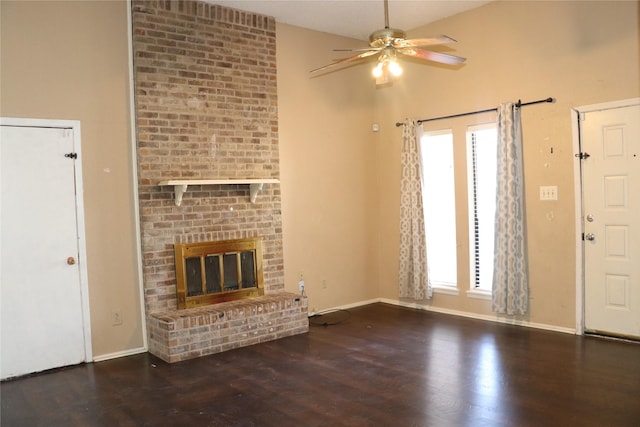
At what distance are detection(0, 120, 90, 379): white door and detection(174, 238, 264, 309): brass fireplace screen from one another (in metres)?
0.91

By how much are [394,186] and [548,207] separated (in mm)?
1997

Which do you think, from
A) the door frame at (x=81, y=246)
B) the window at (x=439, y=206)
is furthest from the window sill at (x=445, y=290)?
the door frame at (x=81, y=246)

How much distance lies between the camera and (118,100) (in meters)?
4.68

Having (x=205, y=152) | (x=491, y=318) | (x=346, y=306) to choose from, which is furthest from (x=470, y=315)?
(x=205, y=152)

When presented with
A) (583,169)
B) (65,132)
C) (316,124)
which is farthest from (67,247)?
(583,169)

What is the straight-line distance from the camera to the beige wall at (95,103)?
4.21 meters

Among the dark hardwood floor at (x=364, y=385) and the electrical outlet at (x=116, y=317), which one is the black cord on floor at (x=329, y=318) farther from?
the electrical outlet at (x=116, y=317)

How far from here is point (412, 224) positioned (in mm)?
6121

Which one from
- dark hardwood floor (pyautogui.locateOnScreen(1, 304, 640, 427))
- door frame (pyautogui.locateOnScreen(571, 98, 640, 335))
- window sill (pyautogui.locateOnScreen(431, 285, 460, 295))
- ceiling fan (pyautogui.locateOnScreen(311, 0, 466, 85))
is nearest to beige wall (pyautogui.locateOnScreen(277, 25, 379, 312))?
window sill (pyautogui.locateOnScreen(431, 285, 460, 295))

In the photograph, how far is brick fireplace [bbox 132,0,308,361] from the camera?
4.72m

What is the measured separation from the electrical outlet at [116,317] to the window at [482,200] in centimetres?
371

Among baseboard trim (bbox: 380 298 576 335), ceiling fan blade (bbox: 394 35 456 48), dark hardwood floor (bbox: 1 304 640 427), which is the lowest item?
dark hardwood floor (bbox: 1 304 640 427)

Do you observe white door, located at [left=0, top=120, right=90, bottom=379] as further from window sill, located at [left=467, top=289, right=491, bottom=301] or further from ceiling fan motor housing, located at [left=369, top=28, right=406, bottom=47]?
window sill, located at [left=467, top=289, right=491, bottom=301]

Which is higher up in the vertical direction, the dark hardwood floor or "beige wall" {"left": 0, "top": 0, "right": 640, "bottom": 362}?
"beige wall" {"left": 0, "top": 0, "right": 640, "bottom": 362}
